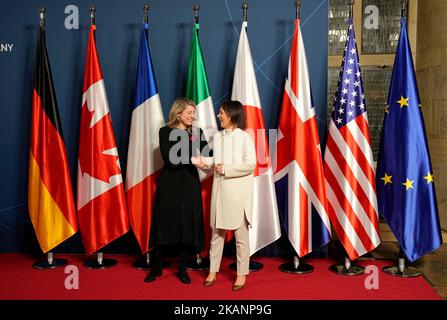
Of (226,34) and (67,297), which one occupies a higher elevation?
(226,34)

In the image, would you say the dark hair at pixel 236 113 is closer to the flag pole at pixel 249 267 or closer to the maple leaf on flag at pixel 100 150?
the flag pole at pixel 249 267

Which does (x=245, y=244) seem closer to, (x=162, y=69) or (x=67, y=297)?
(x=67, y=297)

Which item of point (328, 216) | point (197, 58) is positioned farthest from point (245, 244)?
point (197, 58)

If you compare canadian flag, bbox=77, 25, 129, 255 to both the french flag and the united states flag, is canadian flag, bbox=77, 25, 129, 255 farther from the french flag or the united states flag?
the united states flag

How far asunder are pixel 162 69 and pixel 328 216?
195cm

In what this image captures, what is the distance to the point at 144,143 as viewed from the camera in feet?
13.5

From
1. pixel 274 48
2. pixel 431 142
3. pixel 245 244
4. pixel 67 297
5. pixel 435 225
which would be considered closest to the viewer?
pixel 67 297

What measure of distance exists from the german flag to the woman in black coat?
0.88 meters

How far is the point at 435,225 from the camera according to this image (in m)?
3.88

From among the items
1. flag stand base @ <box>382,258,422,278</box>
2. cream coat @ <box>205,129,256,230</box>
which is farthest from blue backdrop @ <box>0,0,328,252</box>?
flag stand base @ <box>382,258,422,278</box>

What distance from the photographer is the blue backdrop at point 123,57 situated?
4.43 meters

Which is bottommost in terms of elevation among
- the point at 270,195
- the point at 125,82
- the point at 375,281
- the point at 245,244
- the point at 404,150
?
the point at 375,281

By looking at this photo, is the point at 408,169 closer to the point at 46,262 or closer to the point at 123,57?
the point at 123,57

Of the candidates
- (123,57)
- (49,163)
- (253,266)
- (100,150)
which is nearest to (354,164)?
(253,266)
